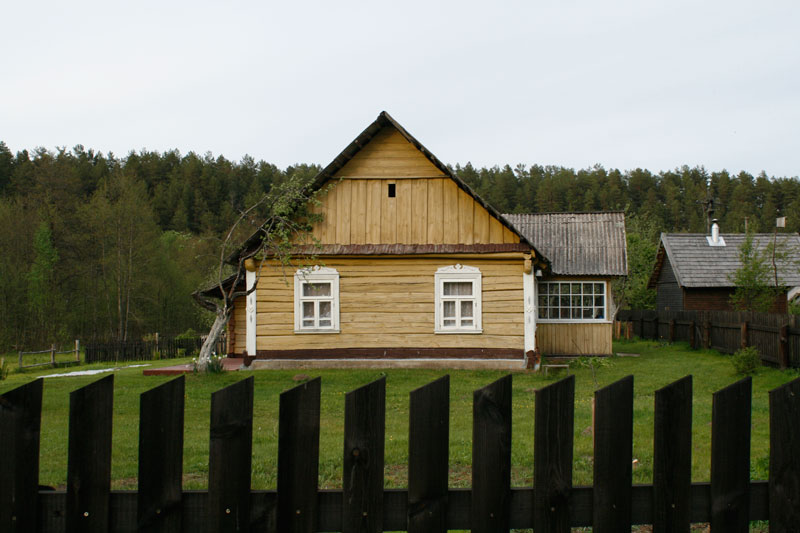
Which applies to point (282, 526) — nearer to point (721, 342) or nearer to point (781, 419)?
point (781, 419)

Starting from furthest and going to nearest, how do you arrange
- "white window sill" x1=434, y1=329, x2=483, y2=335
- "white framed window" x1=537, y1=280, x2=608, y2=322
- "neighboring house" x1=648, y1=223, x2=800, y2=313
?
"neighboring house" x1=648, y1=223, x2=800, y2=313 < "white framed window" x1=537, y1=280, x2=608, y2=322 < "white window sill" x1=434, y1=329, x2=483, y2=335

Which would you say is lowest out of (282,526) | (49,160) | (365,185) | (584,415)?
(584,415)

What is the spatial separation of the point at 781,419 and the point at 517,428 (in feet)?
22.0

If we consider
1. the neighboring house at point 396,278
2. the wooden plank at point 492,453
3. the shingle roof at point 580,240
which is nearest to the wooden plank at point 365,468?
the wooden plank at point 492,453

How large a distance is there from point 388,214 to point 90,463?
16.3 metres

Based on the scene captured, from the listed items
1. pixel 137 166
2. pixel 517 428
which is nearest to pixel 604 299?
pixel 517 428

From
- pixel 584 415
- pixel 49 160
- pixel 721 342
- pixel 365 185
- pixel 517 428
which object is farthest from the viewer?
pixel 49 160

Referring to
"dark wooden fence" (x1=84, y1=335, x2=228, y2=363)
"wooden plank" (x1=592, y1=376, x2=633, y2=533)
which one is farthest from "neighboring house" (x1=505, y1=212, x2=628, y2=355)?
"wooden plank" (x1=592, y1=376, x2=633, y2=533)

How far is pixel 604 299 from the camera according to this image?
2222 cm

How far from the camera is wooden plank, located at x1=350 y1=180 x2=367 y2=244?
60.9 ft

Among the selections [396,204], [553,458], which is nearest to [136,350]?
[396,204]

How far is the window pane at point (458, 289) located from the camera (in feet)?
60.5

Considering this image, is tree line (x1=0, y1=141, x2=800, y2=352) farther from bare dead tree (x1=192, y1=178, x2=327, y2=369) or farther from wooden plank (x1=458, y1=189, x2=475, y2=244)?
wooden plank (x1=458, y1=189, x2=475, y2=244)

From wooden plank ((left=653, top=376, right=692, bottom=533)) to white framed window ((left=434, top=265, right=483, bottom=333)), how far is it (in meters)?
15.6
